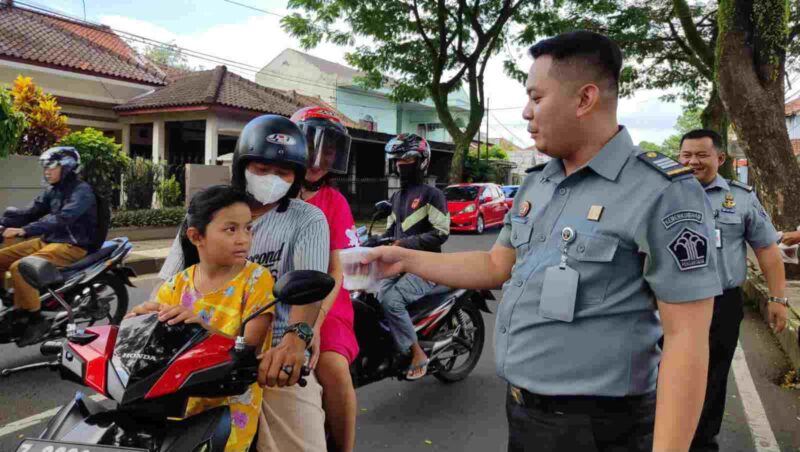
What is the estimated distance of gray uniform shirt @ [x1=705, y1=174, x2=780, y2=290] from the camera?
10.7 feet

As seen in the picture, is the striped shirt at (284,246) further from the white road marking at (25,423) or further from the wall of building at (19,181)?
the wall of building at (19,181)

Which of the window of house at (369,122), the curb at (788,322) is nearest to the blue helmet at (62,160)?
the curb at (788,322)

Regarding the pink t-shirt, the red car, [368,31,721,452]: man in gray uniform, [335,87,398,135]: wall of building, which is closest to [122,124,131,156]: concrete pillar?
the red car

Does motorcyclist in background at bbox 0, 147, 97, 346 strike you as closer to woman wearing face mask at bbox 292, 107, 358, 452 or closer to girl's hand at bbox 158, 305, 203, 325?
woman wearing face mask at bbox 292, 107, 358, 452

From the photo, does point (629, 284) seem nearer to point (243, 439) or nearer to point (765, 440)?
point (243, 439)

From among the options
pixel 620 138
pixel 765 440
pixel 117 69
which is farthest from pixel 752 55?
pixel 117 69

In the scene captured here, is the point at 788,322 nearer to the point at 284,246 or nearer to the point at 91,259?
the point at 284,246

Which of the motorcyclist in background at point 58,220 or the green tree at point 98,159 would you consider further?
the green tree at point 98,159

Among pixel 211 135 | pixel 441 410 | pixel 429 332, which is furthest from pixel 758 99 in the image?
pixel 211 135

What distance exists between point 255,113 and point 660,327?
17512 mm

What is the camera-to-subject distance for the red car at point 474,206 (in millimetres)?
16297

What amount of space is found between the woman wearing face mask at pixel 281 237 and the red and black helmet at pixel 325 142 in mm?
435

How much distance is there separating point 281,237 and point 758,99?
24.4ft

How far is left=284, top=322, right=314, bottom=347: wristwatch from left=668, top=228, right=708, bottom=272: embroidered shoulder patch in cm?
102
